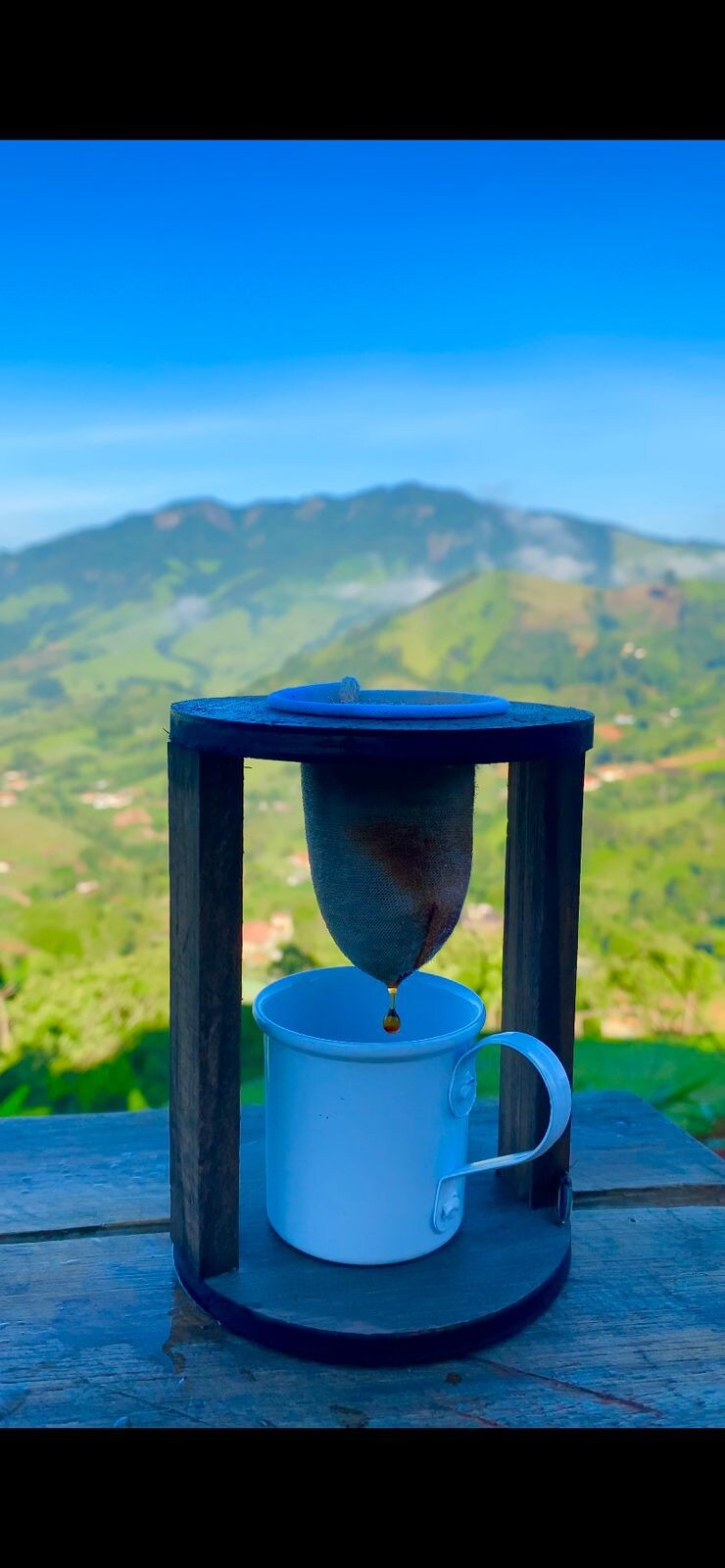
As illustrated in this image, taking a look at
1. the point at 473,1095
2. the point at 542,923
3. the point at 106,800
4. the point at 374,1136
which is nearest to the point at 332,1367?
the point at 374,1136

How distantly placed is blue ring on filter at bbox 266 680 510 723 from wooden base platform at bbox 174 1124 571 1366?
0.64m

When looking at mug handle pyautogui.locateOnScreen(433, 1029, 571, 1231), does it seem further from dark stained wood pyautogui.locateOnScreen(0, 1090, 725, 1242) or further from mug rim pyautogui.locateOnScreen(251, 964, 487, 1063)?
dark stained wood pyautogui.locateOnScreen(0, 1090, 725, 1242)

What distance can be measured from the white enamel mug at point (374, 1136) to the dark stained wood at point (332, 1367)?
15 cm

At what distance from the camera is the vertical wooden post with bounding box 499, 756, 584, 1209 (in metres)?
1.29

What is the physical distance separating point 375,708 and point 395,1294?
2.15 ft

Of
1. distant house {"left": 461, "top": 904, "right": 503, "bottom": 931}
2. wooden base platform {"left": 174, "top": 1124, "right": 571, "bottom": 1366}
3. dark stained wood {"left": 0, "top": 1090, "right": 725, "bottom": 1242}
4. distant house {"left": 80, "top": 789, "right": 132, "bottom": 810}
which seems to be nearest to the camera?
wooden base platform {"left": 174, "top": 1124, "right": 571, "bottom": 1366}

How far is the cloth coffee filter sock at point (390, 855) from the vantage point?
1143mm

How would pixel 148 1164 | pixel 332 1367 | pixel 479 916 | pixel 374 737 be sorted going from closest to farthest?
pixel 374 737 → pixel 332 1367 → pixel 148 1164 → pixel 479 916

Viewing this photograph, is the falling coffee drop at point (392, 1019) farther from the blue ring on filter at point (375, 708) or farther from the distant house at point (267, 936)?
the distant house at point (267, 936)

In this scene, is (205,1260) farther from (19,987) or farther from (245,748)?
(19,987)

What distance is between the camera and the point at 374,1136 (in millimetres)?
1222

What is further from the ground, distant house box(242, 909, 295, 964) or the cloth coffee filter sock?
the cloth coffee filter sock

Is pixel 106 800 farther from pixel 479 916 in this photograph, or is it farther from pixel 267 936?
pixel 479 916

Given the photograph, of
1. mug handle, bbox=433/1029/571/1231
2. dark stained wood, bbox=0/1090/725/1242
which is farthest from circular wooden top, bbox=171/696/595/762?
dark stained wood, bbox=0/1090/725/1242
